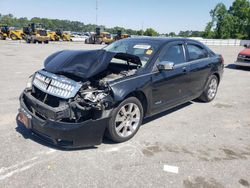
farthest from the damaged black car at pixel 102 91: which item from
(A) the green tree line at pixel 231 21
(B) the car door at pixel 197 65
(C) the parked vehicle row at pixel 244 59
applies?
(A) the green tree line at pixel 231 21

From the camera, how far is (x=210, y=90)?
6.39m

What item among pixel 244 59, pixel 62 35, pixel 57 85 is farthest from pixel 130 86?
pixel 62 35

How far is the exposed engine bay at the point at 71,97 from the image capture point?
11.0 ft

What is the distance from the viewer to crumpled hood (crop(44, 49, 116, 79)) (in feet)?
12.1

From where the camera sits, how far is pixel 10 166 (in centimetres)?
315

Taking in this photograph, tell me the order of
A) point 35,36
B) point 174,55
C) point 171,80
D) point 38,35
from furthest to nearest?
point 38,35
point 35,36
point 174,55
point 171,80

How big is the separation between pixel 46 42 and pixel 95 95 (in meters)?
29.7

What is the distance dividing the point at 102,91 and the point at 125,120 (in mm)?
694

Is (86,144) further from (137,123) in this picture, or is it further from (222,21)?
(222,21)

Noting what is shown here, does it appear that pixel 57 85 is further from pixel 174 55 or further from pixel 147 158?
pixel 174 55

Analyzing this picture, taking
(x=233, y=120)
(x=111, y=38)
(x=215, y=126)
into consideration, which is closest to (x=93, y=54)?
(x=215, y=126)

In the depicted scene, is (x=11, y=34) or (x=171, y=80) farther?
(x=11, y=34)

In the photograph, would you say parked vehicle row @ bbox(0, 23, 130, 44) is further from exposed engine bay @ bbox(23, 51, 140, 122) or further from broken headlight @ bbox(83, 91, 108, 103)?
broken headlight @ bbox(83, 91, 108, 103)

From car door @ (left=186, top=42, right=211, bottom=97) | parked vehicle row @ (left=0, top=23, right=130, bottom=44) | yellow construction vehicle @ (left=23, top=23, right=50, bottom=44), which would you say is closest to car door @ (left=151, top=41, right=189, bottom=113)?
car door @ (left=186, top=42, right=211, bottom=97)
